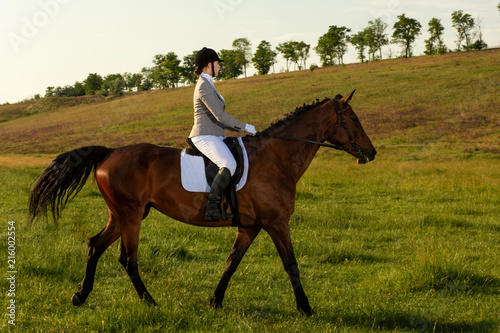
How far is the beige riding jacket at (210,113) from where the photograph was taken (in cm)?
560

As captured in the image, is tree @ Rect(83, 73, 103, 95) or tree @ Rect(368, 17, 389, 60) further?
tree @ Rect(83, 73, 103, 95)

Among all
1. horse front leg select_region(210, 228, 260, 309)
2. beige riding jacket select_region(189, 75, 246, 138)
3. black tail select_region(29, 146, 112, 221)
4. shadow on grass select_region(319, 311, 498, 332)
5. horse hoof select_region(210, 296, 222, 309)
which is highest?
beige riding jacket select_region(189, 75, 246, 138)

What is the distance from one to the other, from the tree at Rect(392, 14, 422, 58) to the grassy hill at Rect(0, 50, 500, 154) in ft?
62.4

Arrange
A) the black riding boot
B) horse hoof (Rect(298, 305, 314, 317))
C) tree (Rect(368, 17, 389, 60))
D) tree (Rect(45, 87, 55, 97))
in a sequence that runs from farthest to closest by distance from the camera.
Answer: tree (Rect(45, 87, 55, 97)) → tree (Rect(368, 17, 389, 60)) → the black riding boot → horse hoof (Rect(298, 305, 314, 317))

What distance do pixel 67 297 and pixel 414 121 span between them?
36722 mm

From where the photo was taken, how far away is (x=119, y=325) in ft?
15.2

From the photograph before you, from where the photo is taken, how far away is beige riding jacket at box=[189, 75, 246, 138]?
18.4 ft

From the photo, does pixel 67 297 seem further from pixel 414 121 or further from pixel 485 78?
pixel 485 78

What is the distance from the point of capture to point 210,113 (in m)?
5.84

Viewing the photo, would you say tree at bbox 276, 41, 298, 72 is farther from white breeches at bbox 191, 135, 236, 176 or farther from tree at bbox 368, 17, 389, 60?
white breeches at bbox 191, 135, 236, 176

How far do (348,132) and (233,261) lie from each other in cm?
243

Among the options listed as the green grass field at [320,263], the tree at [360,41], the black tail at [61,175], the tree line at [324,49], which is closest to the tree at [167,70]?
the tree line at [324,49]

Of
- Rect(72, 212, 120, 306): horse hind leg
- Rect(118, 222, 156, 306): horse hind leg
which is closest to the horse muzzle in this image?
Rect(118, 222, 156, 306): horse hind leg

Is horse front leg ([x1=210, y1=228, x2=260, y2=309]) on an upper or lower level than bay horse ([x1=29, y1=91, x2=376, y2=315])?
lower
